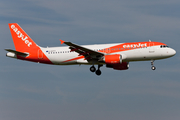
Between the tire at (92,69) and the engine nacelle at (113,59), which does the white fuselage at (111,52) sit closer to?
the engine nacelle at (113,59)

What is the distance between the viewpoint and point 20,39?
180 feet

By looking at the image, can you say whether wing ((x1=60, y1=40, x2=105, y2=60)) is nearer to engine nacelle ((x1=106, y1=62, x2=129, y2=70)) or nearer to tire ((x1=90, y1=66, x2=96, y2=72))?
tire ((x1=90, y1=66, x2=96, y2=72))

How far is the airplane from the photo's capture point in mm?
48000

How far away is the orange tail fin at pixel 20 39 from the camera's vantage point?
53.9m

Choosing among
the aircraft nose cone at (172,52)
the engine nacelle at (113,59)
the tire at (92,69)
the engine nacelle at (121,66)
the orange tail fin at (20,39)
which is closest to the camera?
the engine nacelle at (113,59)

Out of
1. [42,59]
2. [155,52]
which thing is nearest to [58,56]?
[42,59]

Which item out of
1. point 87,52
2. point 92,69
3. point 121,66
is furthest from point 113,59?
point 121,66

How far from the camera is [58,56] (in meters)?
51.2

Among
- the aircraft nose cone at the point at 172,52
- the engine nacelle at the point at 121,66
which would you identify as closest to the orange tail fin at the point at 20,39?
the engine nacelle at the point at 121,66

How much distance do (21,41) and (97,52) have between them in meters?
14.3

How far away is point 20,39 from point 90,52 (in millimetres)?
13640

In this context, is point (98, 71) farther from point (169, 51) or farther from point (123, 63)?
point (169, 51)

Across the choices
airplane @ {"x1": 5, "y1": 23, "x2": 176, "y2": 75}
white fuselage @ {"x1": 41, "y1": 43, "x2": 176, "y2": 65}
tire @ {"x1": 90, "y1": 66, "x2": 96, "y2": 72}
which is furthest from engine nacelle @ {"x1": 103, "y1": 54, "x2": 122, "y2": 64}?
tire @ {"x1": 90, "y1": 66, "x2": 96, "y2": 72}

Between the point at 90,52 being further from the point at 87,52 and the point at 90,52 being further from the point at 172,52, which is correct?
the point at 172,52
